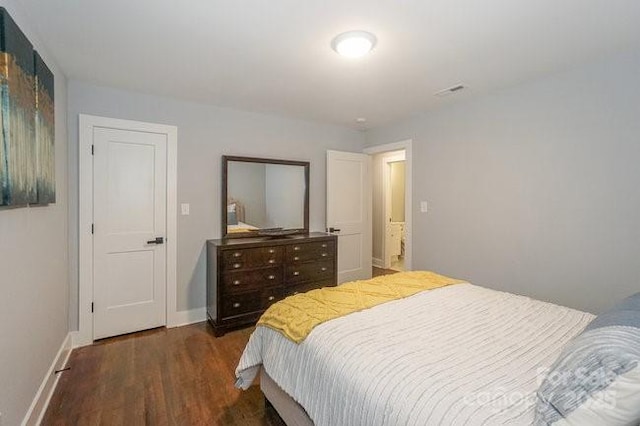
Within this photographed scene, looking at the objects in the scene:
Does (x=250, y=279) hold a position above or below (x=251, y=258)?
below

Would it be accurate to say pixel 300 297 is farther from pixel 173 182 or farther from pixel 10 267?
pixel 173 182

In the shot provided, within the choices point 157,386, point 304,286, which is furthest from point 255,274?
point 157,386

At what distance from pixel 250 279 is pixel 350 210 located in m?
1.78

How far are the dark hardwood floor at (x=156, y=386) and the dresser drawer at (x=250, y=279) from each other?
0.46m

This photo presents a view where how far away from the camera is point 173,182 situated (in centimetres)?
303

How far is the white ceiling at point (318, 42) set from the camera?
5.37 feet

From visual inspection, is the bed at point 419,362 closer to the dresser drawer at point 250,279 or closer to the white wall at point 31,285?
the white wall at point 31,285

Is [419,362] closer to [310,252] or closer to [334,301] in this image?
[334,301]

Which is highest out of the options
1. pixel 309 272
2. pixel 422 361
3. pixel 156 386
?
pixel 422 361

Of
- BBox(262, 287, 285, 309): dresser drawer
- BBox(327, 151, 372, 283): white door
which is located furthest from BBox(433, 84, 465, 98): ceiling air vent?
BBox(262, 287, 285, 309): dresser drawer

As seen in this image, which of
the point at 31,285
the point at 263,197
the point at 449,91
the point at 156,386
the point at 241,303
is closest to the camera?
the point at 31,285

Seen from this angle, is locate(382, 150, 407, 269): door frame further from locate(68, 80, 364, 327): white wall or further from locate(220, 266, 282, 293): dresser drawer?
locate(220, 266, 282, 293): dresser drawer

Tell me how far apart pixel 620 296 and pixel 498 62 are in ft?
6.26

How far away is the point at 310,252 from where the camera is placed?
3.43 metres
